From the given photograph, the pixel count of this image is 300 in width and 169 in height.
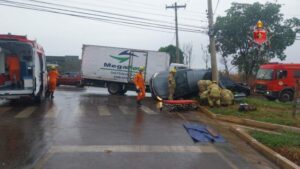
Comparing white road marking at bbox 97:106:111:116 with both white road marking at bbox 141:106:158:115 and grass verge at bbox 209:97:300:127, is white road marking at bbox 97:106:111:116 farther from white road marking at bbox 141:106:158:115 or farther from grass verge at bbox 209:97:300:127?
grass verge at bbox 209:97:300:127

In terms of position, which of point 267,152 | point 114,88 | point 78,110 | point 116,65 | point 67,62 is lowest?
point 267,152

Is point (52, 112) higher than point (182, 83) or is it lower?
lower

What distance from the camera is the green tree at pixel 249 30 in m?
35.2

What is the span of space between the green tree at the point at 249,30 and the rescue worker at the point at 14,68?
19.2 m

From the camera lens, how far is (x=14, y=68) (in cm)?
1941

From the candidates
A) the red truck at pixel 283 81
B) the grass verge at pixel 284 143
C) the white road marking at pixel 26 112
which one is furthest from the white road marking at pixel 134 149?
the red truck at pixel 283 81

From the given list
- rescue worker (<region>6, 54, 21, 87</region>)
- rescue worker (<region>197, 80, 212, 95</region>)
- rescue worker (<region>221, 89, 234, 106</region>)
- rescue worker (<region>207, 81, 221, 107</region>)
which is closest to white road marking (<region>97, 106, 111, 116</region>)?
rescue worker (<region>6, 54, 21, 87</region>)

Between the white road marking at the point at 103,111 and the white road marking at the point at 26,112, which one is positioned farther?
the white road marking at the point at 103,111

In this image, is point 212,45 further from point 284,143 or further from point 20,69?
point 284,143

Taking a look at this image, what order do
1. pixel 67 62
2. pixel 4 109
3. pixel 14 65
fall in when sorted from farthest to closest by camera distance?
pixel 67 62 → pixel 14 65 → pixel 4 109

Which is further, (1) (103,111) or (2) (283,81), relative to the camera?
(2) (283,81)

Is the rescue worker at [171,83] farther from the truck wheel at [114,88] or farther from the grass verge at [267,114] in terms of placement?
the truck wheel at [114,88]

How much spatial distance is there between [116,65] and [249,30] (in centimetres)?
1382

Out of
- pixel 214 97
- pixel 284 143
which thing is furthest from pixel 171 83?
pixel 284 143
